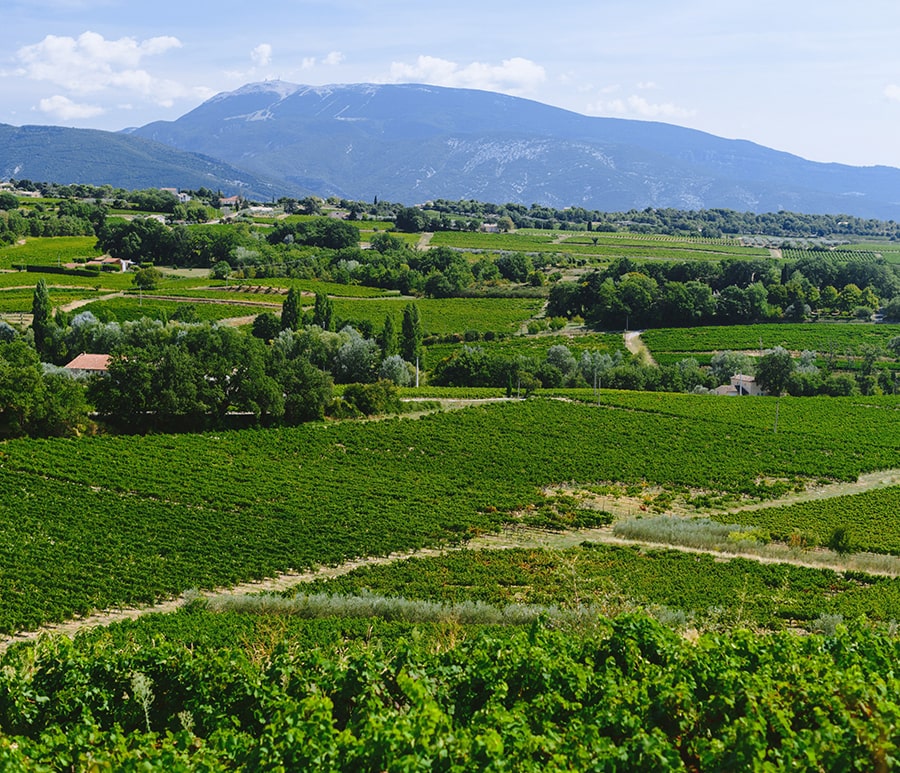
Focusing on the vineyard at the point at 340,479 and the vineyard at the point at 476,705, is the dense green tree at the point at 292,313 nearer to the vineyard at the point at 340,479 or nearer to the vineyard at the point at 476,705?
the vineyard at the point at 340,479

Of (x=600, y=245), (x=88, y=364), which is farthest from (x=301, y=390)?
(x=600, y=245)

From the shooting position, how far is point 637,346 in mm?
94625

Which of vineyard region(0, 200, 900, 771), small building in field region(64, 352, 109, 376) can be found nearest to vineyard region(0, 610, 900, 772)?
vineyard region(0, 200, 900, 771)

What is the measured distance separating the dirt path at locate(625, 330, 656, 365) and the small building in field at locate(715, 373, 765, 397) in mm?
9963

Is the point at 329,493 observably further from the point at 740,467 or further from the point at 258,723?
the point at 258,723

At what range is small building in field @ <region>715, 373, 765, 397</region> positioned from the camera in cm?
7656

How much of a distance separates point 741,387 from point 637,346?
1900cm

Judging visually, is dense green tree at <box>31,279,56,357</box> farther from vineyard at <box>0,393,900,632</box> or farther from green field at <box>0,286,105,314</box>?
vineyard at <box>0,393,900,632</box>

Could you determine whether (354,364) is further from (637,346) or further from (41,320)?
(637,346)

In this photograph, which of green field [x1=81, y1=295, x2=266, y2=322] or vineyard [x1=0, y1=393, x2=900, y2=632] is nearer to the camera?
vineyard [x1=0, y1=393, x2=900, y2=632]

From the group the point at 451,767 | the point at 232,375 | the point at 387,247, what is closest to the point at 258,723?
the point at 451,767

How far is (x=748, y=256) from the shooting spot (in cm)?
15800

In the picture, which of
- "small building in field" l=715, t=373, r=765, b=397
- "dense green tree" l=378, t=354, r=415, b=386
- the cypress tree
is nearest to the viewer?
"dense green tree" l=378, t=354, r=415, b=386

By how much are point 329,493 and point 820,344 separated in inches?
2623
